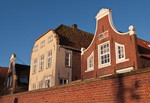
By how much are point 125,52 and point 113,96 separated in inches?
389

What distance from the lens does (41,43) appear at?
2598cm

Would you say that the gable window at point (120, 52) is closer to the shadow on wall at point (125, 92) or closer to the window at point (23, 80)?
the shadow on wall at point (125, 92)

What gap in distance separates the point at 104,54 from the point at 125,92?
464 inches

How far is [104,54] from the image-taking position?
56.2 feet

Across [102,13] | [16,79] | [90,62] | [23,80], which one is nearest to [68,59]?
[90,62]

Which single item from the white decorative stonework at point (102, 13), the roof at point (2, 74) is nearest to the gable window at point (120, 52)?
the white decorative stonework at point (102, 13)

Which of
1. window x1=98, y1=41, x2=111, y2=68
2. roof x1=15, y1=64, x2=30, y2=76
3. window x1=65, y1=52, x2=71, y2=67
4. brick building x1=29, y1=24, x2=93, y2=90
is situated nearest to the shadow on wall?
window x1=98, y1=41, x2=111, y2=68

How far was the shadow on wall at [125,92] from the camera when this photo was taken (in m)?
5.14

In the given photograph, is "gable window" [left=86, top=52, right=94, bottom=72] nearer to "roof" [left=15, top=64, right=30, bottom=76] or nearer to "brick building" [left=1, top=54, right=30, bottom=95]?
"brick building" [left=1, top=54, right=30, bottom=95]

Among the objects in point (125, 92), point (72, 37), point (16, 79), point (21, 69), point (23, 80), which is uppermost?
point (72, 37)

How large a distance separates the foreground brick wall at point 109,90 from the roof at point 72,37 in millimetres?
14586

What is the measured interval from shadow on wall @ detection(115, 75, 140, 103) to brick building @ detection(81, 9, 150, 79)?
29.3 feet

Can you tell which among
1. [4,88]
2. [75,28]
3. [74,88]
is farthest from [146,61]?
[4,88]

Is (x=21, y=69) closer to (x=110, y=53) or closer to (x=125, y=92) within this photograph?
(x=110, y=53)
